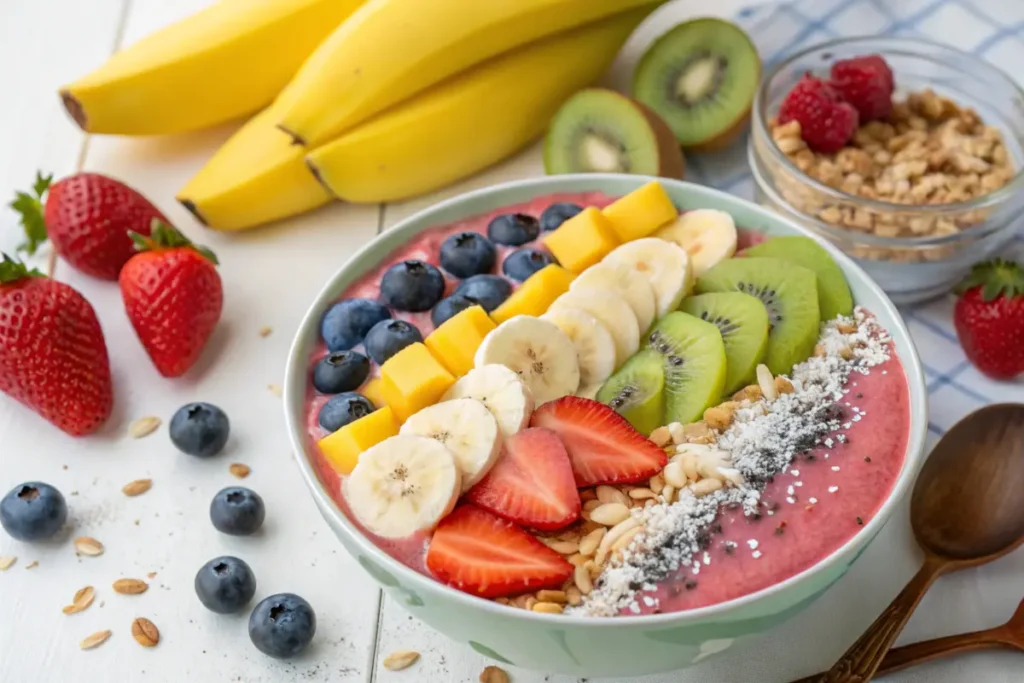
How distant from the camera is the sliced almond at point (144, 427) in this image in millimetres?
1619

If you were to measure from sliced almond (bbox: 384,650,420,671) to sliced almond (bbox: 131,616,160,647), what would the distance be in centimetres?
32

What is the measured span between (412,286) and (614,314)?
286 mm

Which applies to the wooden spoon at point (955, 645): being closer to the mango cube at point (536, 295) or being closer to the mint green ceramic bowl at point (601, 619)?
the mint green ceramic bowl at point (601, 619)

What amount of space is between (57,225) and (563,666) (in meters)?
1.19

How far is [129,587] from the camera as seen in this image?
143cm

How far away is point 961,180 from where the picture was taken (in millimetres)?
1771

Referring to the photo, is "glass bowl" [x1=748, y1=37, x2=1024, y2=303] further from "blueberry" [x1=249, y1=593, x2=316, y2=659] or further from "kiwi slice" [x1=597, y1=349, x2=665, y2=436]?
"blueberry" [x1=249, y1=593, x2=316, y2=659]

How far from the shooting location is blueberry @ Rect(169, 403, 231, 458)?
1547mm

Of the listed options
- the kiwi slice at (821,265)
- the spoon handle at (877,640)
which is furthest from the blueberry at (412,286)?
the spoon handle at (877,640)

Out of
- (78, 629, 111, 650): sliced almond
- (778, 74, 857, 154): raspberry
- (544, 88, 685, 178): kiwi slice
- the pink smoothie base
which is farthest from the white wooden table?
(778, 74, 857, 154): raspberry

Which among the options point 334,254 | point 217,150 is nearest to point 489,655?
point 334,254

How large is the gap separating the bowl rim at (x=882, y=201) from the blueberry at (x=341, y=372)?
2.71 feet

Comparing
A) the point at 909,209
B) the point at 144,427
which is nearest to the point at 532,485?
the point at 144,427

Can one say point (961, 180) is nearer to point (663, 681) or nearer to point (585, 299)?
point (585, 299)
